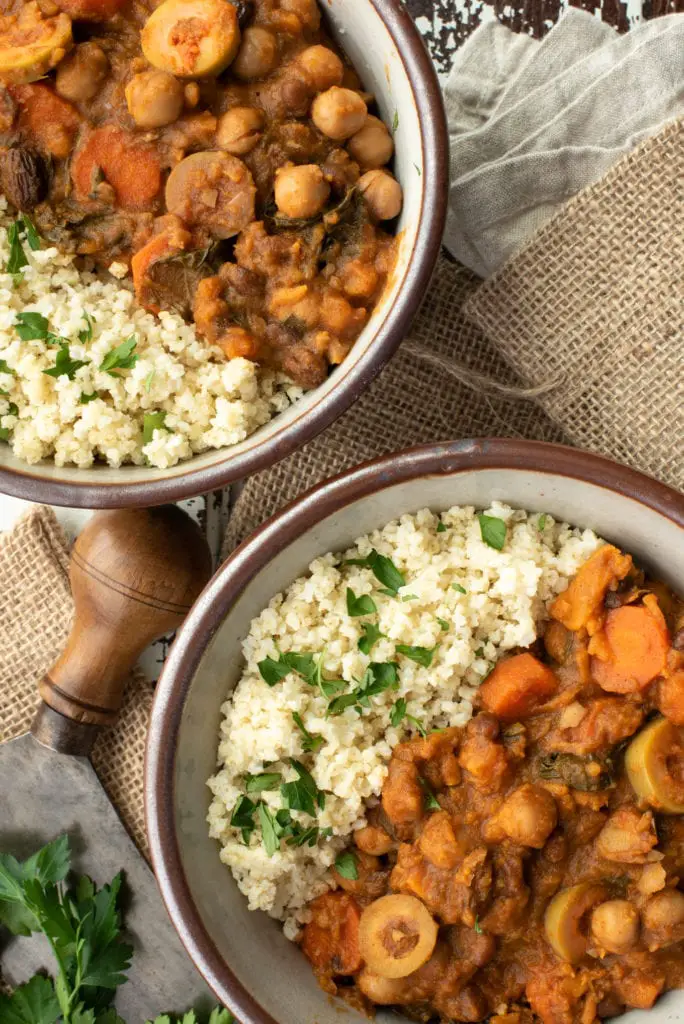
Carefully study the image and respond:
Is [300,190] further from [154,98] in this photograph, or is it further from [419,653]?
[419,653]

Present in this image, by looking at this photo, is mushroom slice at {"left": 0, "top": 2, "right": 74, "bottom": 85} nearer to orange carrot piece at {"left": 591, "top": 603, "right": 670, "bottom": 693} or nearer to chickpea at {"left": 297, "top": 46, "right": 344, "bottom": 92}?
chickpea at {"left": 297, "top": 46, "right": 344, "bottom": 92}

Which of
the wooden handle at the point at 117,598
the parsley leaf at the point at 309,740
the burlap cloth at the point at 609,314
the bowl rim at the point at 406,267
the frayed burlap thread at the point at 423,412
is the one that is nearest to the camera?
the bowl rim at the point at 406,267

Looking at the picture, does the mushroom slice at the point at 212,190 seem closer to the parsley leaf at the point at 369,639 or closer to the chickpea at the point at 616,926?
the parsley leaf at the point at 369,639

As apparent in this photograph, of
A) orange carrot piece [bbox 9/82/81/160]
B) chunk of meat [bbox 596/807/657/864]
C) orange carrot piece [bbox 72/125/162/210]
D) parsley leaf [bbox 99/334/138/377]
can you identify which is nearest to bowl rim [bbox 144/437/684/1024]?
parsley leaf [bbox 99/334/138/377]

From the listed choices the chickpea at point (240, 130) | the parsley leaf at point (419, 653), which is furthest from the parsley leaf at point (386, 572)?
the chickpea at point (240, 130)

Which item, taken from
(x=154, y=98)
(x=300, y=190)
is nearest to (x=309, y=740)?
(x=300, y=190)

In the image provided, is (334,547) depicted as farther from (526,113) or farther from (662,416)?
(526,113)

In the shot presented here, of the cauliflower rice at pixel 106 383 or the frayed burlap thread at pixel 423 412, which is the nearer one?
the cauliflower rice at pixel 106 383
